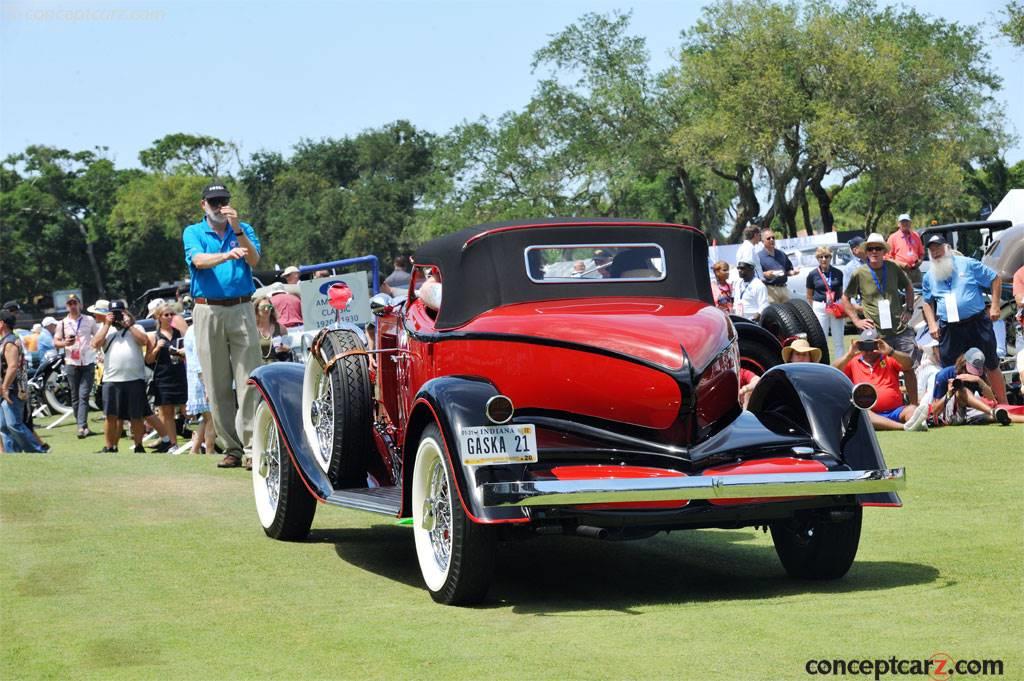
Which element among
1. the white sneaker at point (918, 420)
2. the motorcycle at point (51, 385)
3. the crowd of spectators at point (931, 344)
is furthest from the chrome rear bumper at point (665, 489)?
the motorcycle at point (51, 385)

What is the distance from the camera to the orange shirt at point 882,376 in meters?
13.8

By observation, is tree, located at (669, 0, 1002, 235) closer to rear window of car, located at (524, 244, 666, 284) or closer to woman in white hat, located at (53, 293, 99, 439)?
woman in white hat, located at (53, 293, 99, 439)

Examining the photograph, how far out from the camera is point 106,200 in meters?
104

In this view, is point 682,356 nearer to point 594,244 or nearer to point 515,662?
point 594,244

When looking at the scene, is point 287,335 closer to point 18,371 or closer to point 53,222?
point 18,371

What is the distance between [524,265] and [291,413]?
6.96 feet

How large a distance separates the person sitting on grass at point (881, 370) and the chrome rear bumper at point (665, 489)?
25.0 feet

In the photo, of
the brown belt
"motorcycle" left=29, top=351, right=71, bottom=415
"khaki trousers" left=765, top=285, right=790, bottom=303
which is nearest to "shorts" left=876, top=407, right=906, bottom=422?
"khaki trousers" left=765, top=285, right=790, bottom=303

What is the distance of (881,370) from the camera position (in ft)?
45.6

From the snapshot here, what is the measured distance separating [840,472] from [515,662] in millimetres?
2040

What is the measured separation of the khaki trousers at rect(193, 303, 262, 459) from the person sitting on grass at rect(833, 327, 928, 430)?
5959mm

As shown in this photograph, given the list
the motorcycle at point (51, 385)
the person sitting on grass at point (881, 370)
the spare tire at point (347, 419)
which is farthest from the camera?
the motorcycle at point (51, 385)

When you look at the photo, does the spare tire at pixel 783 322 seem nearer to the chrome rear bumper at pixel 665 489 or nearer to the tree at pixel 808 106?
the chrome rear bumper at pixel 665 489

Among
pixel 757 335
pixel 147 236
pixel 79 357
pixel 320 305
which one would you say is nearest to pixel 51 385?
pixel 79 357
